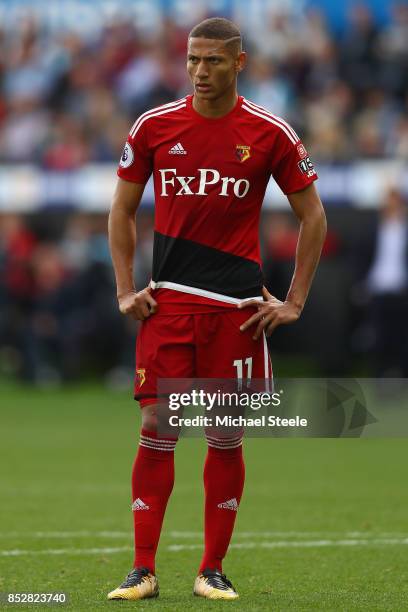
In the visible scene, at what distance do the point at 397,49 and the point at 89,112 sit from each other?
4.45 meters

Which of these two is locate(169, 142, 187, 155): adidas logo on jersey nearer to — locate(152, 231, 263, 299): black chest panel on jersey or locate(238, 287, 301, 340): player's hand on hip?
locate(152, 231, 263, 299): black chest panel on jersey

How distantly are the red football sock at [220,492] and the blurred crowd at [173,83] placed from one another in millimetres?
10637

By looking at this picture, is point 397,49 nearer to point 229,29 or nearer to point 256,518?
point 256,518

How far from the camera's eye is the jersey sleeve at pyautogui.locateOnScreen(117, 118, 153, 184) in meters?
6.20

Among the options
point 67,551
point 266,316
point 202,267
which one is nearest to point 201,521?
point 67,551

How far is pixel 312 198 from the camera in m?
6.32

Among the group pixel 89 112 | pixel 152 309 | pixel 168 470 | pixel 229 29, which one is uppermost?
pixel 89 112

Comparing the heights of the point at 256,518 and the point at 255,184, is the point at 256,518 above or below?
below

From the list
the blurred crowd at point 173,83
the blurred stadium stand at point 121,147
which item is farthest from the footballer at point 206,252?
the blurred crowd at point 173,83

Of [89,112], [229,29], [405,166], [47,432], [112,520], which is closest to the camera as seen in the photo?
[229,29]

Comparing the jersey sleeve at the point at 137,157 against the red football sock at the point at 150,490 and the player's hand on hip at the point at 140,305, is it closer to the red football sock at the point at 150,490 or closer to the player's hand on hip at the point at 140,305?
the player's hand on hip at the point at 140,305

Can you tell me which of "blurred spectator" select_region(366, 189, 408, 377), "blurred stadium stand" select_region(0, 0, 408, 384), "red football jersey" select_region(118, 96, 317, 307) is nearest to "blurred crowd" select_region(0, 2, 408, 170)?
"blurred stadium stand" select_region(0, 0, 408, 384)

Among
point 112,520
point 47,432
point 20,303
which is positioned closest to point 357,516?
point 112,520

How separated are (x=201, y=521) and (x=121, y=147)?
972 centimetres
